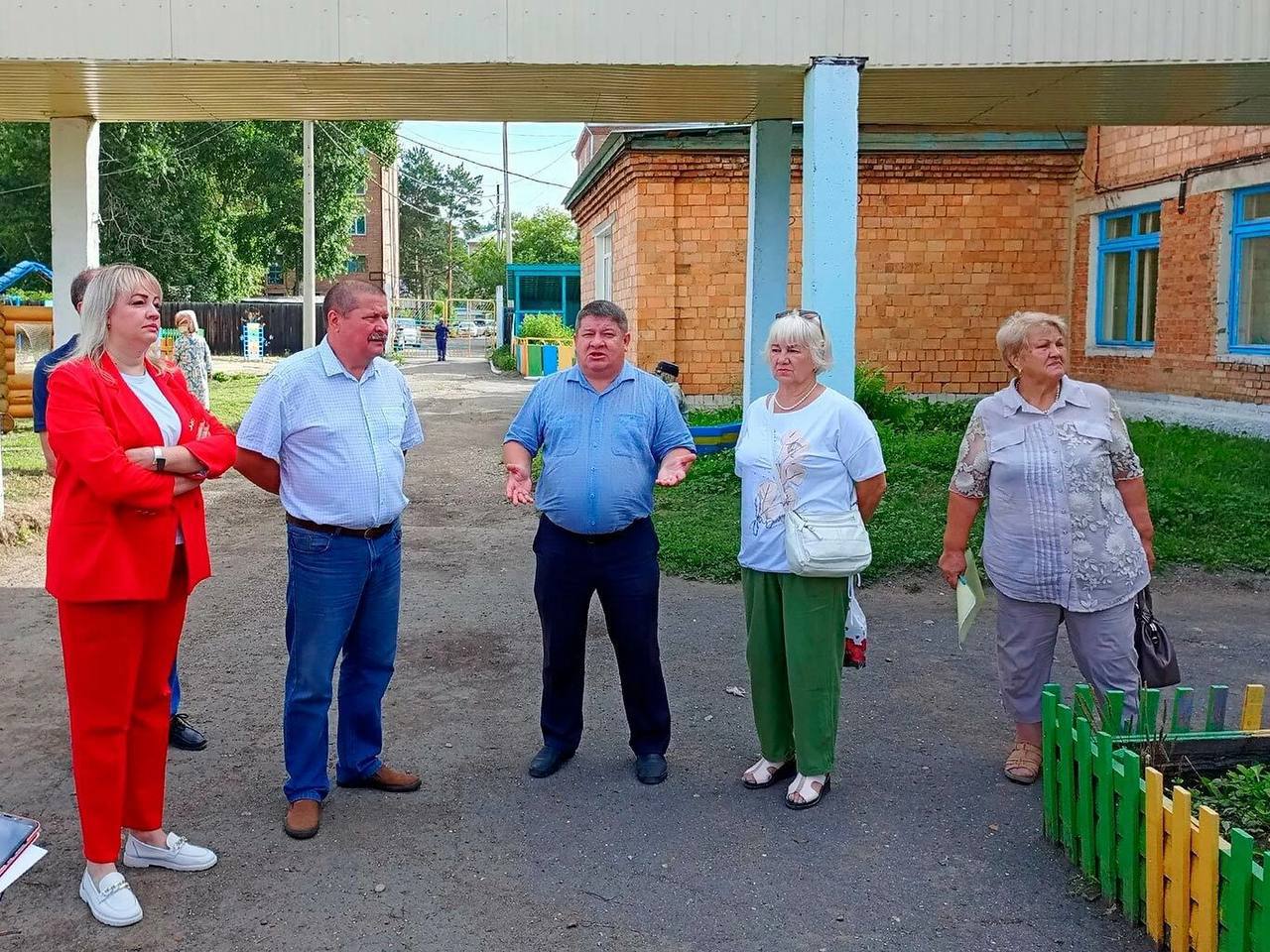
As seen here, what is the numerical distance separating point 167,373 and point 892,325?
1216 cm

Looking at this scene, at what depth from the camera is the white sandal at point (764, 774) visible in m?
4.56

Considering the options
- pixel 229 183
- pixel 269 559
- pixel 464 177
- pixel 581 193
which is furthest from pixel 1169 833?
pixel 464 177

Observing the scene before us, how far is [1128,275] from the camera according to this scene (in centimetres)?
1462

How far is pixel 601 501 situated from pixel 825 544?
849 millimetres

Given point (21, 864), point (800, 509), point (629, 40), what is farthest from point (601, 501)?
point (629, 40)

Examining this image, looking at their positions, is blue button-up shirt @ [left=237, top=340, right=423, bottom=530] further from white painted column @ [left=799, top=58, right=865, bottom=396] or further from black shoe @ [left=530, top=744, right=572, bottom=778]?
white painted column @ [left=799, top=58, right=865, bottom=396]

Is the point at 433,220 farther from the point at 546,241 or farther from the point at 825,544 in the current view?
the point at 825,544

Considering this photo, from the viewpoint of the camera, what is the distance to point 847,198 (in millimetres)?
6637

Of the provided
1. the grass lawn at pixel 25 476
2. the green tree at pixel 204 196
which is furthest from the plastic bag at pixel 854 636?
the green tree at pixel 204 196

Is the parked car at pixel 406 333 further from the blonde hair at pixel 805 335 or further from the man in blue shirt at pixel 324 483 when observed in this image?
the blonde hair at pixel 805 335

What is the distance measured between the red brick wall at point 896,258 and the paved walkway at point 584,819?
780 cm

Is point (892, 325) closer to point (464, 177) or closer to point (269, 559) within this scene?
point (269, 559)

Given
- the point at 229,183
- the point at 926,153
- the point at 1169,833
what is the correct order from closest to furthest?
1. the point at 1169,833
2. the point at 926,153
3. the point at 229,183

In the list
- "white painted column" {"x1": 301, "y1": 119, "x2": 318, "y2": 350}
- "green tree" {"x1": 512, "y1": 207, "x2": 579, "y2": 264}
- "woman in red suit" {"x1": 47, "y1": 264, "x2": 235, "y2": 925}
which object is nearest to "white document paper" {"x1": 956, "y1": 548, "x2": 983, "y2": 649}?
"woman in red suit" {"x1": 47, "y1": 264, "x2": 235, "y2": 925}
